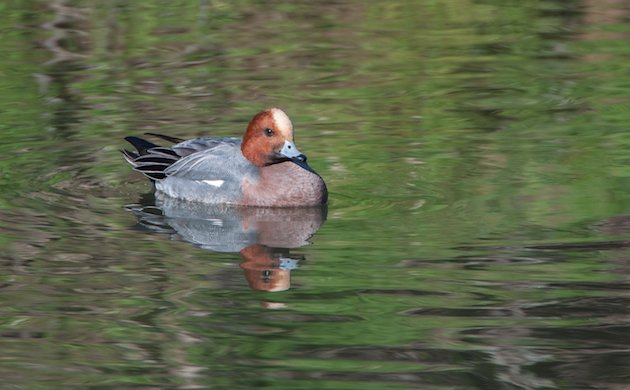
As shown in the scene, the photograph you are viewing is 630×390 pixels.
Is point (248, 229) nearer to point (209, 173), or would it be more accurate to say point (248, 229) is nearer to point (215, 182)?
point (215, 182)

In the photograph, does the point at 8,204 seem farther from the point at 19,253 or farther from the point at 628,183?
the point at 628,183

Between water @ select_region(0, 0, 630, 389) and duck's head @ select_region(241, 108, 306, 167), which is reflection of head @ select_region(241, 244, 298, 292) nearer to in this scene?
water @ select_region(0, 0, 630, 389)

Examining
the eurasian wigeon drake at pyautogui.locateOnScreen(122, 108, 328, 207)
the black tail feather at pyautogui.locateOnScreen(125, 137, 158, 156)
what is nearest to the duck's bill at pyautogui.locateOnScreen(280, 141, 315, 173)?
the eurasian wigeon drake at pyautogui.locateOnScreen(122, 108, 328, 207)

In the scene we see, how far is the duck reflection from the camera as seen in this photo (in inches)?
355

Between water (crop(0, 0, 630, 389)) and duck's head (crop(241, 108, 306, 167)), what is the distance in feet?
1.40

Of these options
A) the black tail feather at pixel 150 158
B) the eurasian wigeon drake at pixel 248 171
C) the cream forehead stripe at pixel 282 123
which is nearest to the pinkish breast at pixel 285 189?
the eurasian wigeon drake at pixel 248 171

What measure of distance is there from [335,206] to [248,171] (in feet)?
2.26

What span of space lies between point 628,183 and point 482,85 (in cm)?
362

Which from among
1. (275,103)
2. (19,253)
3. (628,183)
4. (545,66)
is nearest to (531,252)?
(628,183)

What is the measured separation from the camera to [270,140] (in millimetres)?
10703

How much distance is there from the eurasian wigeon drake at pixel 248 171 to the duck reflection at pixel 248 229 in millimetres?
81

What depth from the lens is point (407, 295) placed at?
27.1 ft

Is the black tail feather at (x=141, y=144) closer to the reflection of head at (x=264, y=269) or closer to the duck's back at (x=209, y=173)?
the duck's back at (x=209, y=173)

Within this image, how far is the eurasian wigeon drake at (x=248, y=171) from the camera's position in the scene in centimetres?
1060
